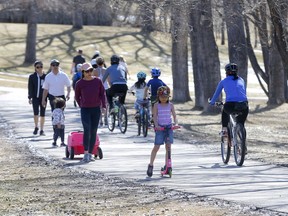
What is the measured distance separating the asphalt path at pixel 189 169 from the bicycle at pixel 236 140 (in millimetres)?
174

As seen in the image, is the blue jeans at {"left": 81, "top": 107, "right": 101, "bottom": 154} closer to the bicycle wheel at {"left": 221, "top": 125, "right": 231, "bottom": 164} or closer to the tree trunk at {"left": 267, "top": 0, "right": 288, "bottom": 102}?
the bicycle wheel at {"left": 221, "top": 125, "right": 231, "bottom": 164}

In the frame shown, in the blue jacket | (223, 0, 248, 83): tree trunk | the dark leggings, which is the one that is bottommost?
the dark leggings

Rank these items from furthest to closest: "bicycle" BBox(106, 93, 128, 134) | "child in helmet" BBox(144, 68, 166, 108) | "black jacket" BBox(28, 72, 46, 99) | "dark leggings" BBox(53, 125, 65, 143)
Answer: "bicycle" BBox(106, 93, 128, 134) < "black jacket" BBox(28, 72, 46, 99) < "child in helmet" BBox(144, 68, 166, 108) < "dark leggings" BBox(53, 125, 65, 143)

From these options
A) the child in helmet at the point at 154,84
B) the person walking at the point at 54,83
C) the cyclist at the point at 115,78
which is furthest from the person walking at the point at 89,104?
the cyclist at the point at 115,78

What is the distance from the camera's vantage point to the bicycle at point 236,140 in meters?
16.7

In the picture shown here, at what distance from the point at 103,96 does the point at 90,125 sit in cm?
59

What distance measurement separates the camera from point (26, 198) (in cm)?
1294

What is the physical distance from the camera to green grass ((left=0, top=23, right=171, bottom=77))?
209 feet

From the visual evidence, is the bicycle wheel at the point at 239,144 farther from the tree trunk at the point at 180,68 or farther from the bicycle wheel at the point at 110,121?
the tree trunk at the point at 180,68

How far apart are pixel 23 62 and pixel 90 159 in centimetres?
4364

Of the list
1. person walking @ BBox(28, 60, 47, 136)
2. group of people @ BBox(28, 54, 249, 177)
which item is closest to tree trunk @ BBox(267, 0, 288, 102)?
group of people @ BBox(28, 54, 249, 177)

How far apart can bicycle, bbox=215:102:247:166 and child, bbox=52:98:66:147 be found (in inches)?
198

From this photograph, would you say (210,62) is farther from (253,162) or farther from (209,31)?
(253,162)

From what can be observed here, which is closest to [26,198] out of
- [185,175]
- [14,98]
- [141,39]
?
[185,175]
